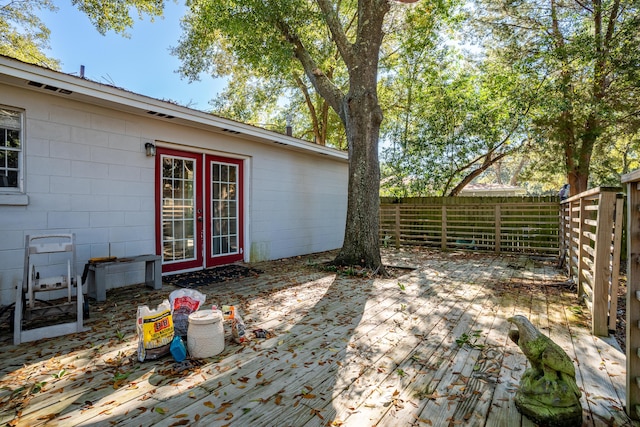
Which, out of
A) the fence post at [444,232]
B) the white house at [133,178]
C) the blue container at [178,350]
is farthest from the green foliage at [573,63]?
the blue container at [178,350]

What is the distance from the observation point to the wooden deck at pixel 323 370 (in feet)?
5.62

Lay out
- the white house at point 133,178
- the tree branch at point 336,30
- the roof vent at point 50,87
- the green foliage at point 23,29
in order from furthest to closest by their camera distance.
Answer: the green foliage at point 23,29 → the tree branch at point 336,30 → the white house at point 133,178 → the roof vent at point 50,87

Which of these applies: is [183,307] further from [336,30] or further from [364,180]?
[336,30]

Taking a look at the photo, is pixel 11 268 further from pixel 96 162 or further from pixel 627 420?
pixel 627 420

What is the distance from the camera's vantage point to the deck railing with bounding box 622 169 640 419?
164cm

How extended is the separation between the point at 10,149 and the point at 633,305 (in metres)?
5.45

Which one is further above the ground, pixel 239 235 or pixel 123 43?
pixel 123 43

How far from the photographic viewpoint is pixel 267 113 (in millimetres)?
14906

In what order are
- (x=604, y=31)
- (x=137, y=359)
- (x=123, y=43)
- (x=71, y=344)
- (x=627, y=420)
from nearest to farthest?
1. (x=627, y=420)
2. (x=137, y=359)
3. (x=71, y=344)
4. (x=604, y=31)
5. (x=123, y=43)

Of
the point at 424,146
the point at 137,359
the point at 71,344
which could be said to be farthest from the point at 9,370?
the point at 424,146

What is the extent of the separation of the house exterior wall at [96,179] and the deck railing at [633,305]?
5091 mm

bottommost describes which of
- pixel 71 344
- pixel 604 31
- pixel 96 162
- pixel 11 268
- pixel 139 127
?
pixel 71 344

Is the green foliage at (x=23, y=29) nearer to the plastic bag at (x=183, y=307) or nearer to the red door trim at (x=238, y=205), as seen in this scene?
the red door trim at (x=238, y=205)

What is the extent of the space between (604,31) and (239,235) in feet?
31.4
